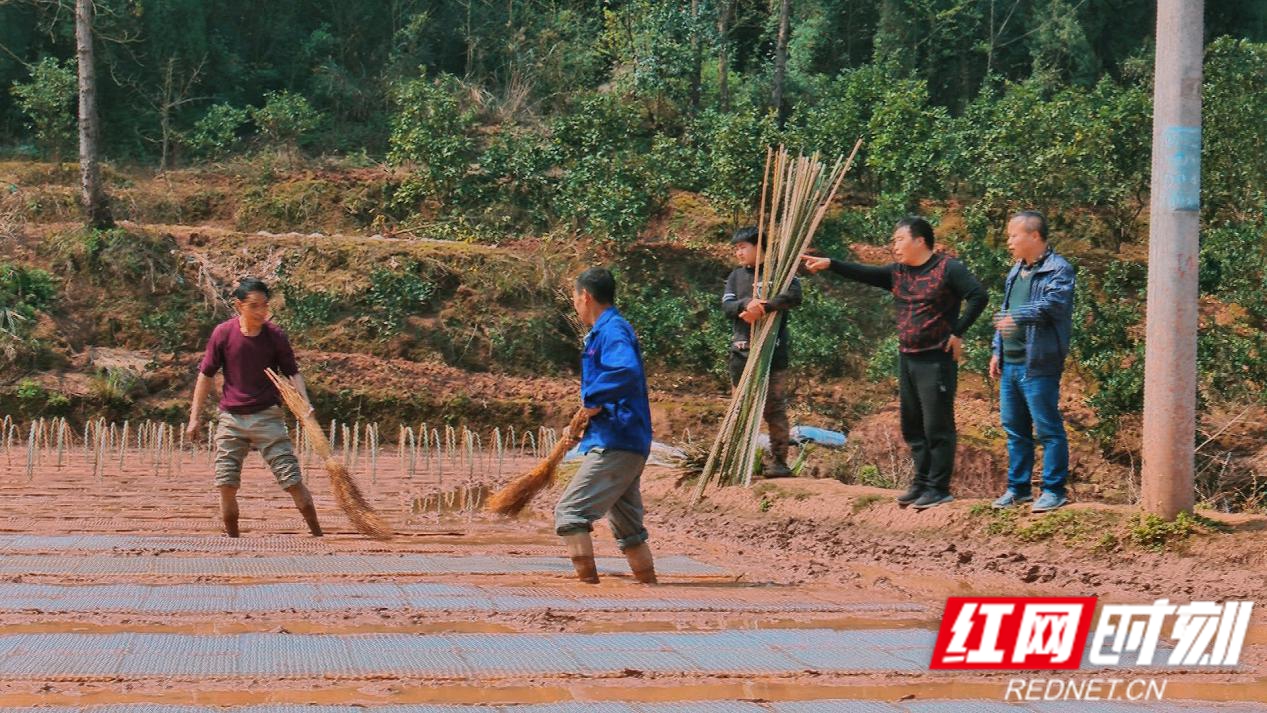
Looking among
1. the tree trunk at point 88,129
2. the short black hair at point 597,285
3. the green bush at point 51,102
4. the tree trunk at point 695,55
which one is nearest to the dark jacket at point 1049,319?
the short black hair at point 597,285

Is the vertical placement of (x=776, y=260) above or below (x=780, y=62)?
below

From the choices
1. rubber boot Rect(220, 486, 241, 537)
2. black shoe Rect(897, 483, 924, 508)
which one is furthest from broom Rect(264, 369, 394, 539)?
black shoe Rect(897, 483, 924, 508)

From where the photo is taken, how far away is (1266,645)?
473 centimetres

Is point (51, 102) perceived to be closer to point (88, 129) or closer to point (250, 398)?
point (88, 129)

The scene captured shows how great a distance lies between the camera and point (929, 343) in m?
7.54

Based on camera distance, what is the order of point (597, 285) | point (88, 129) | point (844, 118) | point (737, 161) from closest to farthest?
point (597, 285) → point (88, 129) → point (737, 161) → point (844, 118)

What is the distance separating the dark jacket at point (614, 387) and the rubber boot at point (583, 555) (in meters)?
0.40

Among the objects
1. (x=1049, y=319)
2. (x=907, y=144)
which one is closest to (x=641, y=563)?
(x=1049, y=319)

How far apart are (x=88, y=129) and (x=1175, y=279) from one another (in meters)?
15.6

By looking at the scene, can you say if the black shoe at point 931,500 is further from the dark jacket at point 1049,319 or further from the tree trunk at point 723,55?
the tree trunk at point 723,55

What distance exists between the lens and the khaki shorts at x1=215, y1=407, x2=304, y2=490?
7.80 meters

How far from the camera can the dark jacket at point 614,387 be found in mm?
6172

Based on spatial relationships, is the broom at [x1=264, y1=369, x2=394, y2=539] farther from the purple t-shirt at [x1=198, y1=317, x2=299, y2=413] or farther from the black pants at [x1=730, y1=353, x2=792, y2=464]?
the black pants at [x1=730, y1=353, x2=792, y2=464]

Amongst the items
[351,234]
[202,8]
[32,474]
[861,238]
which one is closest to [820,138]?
[861,238]
